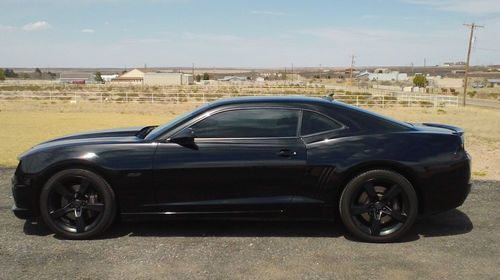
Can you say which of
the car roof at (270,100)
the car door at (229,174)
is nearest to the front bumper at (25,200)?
the car door at (229,174)

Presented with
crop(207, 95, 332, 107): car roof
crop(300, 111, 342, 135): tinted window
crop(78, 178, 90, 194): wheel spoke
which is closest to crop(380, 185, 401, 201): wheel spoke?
crop(300, 111, 342, 135): tinted window

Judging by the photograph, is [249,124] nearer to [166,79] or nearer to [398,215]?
[398,215]

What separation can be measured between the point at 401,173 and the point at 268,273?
5.55 feet

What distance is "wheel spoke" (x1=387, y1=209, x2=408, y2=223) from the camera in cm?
452

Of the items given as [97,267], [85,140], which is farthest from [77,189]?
[97,267]

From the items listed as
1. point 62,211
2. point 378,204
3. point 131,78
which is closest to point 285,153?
point 378,204

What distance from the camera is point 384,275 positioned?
379 centimetres

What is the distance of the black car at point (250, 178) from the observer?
14.8 feet

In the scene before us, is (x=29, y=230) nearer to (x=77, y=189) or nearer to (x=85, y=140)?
(x=77, y=189)

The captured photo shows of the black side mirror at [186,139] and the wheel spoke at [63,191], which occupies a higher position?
the black side mirror at [186,139]

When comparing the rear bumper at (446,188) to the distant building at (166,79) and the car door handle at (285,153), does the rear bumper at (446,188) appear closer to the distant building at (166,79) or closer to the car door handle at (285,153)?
the car door handle at (285,153)

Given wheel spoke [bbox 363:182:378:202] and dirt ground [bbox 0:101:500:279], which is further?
wheel spoke [bbox 363:182:378:202]

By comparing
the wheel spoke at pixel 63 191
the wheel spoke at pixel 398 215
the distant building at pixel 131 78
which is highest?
the wheel spoke at pixel 63 191

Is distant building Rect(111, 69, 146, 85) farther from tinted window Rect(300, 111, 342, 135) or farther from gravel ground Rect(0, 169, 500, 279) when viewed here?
tinted window Rect(300, 111, 342, 135)
